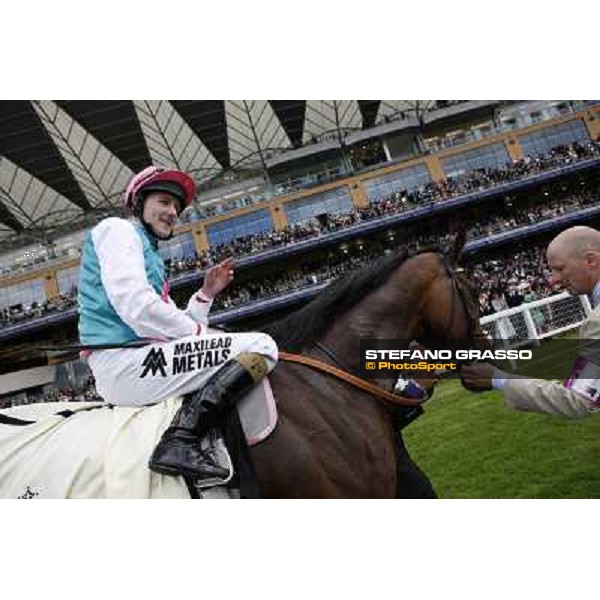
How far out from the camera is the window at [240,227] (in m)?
2.87

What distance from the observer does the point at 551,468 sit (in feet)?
8.04

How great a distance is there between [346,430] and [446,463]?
117 centimetres

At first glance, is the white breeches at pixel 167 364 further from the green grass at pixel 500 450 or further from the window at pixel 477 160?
the window at pixel 477 160

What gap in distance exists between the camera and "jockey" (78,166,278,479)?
1.67m

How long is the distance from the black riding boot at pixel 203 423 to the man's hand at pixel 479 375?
92cm

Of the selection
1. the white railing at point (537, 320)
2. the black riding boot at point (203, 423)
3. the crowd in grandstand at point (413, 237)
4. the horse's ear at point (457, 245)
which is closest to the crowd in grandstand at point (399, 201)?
the crowd in grandstand at point (413, 237)

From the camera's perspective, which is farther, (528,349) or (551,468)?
(551,468)

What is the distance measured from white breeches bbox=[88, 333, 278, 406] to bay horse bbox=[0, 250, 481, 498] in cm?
6

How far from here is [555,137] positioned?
2.93 metres

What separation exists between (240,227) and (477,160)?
1680mm

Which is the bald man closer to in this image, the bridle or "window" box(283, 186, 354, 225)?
the bridle

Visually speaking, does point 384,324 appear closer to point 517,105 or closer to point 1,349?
point 1,349
